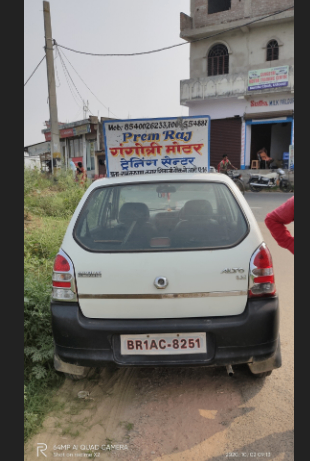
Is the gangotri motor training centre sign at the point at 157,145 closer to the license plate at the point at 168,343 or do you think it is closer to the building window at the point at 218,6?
the license plate at the point at 168,343

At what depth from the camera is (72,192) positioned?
8.61m

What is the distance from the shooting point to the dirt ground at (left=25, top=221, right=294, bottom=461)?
2145 millimetres

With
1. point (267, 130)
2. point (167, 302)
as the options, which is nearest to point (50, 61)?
point (167, 302)

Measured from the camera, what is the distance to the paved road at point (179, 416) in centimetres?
214

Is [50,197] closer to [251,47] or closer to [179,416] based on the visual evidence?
[179,416]

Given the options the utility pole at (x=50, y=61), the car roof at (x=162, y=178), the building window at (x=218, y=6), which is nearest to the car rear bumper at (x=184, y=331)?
the car roof at (x=162, y=178)

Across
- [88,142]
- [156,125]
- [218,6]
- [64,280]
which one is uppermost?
[218,6]

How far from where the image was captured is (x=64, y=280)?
239cm

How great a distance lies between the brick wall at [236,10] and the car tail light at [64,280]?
22.5 meters

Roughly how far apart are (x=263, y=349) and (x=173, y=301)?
66 centimetres

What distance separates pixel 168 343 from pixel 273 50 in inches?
885

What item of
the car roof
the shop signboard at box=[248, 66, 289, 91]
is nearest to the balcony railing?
the shop signboard at box=[248, 66, 289, 91]

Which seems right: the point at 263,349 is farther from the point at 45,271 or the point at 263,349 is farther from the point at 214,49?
the point at 214,49

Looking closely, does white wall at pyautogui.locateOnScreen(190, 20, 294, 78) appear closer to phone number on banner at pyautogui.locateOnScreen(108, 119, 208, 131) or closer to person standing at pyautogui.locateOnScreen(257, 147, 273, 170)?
person standing at pyautogui.locateOnScreen(257, 147, 273, 170)
